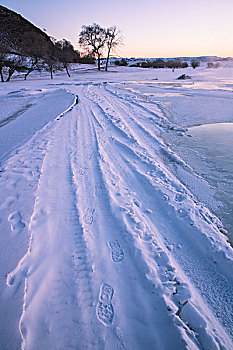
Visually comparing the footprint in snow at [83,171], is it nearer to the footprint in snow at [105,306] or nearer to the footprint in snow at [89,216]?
the footprint in snow at [89,216]

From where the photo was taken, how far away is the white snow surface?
1406 millimetres

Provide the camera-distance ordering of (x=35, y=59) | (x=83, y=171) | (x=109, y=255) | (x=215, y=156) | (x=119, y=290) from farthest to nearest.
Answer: (x=35, y=59) → (x=215, y=156) → (x=83, y=171) → (x=109, y=255) → (x=119, y=290)

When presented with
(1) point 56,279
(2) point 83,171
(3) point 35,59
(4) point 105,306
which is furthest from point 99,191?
(3) point 35,59

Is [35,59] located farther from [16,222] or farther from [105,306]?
[105,306]

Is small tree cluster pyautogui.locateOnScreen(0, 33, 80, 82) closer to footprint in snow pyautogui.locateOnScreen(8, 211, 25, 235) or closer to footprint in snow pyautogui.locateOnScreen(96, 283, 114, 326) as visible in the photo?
footprint in snow pyautogui.locateOnScreen(8, 211, 25, 235)

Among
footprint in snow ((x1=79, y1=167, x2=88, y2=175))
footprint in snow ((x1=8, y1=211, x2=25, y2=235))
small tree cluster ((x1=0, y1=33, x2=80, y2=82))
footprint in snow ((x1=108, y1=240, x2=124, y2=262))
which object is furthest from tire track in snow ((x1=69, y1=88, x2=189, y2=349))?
small tree cluster ((x1=0, y1=33, x2=80, y2=82))

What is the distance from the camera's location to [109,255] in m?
1.96

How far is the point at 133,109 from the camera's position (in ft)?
25.9

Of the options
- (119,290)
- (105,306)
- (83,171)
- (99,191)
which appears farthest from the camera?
(83,171)

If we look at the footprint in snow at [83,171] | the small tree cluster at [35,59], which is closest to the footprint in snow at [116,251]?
the footprint in snow at [83,171]

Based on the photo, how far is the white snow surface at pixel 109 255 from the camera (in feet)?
4.61

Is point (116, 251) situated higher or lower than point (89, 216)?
lower

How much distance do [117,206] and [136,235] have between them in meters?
0.56

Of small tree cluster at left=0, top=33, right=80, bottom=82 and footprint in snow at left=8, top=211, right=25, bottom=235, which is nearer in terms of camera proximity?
footprint in snow at left=8, top=211, right=25, bottom=235
